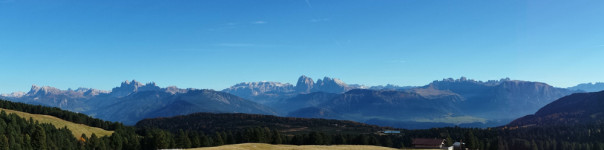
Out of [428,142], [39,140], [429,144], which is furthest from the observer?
[428,142]

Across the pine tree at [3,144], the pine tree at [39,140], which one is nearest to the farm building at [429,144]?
the pine tree at [39,140]

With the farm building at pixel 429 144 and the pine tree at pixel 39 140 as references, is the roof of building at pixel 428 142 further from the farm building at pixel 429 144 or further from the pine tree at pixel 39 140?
the pine tree at pixel 39 140

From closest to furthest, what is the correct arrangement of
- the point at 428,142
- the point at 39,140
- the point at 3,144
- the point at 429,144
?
1. the point at 3,144
2. the point at 39,140
3. the point at 429,144
4. the point at 428,142

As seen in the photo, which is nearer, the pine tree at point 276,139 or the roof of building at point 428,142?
the pine tree at point 276,139

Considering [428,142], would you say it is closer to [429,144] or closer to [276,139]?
[429,144]

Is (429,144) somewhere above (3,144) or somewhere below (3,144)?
above

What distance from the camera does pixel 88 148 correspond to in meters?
156

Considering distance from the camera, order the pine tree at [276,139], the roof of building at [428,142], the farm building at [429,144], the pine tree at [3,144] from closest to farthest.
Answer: the pine tree at [3,144], the farm building at [429,144], the pine tree at [276,139], the roof of building at [428,142]

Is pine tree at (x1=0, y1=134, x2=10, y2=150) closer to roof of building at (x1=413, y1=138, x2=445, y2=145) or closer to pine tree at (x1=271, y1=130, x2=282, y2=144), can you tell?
pine tree at (x1=271, y1=130, x2=282, y2=144)

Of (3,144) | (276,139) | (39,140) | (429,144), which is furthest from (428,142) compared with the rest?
(3,144)

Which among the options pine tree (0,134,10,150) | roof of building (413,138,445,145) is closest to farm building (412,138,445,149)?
roof of building (413,138,445,145)

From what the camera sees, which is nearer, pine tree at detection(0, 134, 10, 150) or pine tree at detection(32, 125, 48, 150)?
pine tree at detection(0, 134, 10, 150)

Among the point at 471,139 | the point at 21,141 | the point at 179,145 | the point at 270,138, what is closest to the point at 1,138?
the point at 21,141

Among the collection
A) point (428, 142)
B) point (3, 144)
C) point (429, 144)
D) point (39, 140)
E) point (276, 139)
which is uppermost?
point (428, 142)
